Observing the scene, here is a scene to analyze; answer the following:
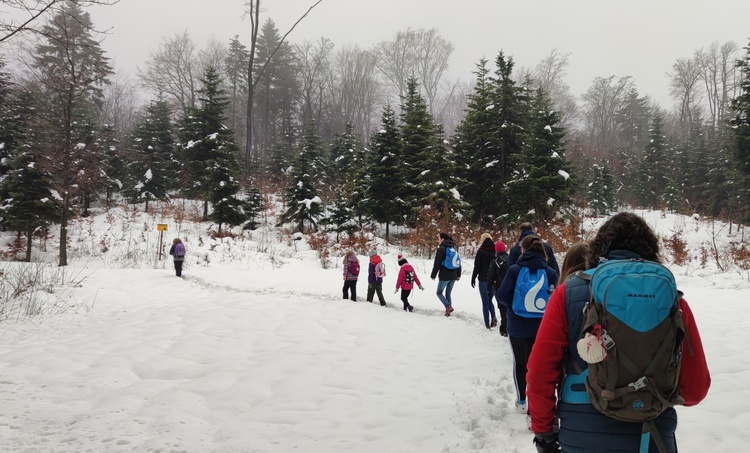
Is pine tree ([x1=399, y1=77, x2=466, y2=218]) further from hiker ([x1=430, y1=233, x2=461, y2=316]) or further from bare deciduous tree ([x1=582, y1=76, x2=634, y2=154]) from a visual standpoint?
bare deciduous tree ([x1=582, y1=76, x2=634, y2=154])

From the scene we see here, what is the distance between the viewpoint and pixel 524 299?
A: 4.05 m

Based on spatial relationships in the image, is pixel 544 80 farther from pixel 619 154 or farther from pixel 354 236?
pixel 354 236

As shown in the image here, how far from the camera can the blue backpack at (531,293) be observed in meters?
4.02

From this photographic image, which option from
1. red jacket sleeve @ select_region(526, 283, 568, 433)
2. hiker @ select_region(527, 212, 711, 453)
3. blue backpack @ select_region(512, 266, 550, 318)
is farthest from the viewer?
blue backpack @ select_region(512, 266, 550, 318)

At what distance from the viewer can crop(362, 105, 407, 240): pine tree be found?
75.2 feet

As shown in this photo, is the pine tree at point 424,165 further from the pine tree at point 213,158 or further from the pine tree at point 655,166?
the pine tree at point 655,166

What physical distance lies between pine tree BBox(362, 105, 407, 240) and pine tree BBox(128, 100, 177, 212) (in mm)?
15860

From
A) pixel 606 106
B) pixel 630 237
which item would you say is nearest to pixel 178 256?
pixel 630 237

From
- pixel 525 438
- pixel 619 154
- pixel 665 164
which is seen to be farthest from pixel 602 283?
pixel 619 154

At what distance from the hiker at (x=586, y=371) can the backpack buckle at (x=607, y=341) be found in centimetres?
7

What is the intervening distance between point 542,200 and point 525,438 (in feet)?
58.2

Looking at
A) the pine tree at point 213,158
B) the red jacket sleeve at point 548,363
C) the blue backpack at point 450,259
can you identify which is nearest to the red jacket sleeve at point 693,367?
the red jacket sleeve at point 548,363

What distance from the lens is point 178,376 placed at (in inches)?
208

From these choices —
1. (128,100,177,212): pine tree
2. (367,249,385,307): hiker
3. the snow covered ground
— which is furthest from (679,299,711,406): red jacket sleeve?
(128,100,177,212): pine tree
